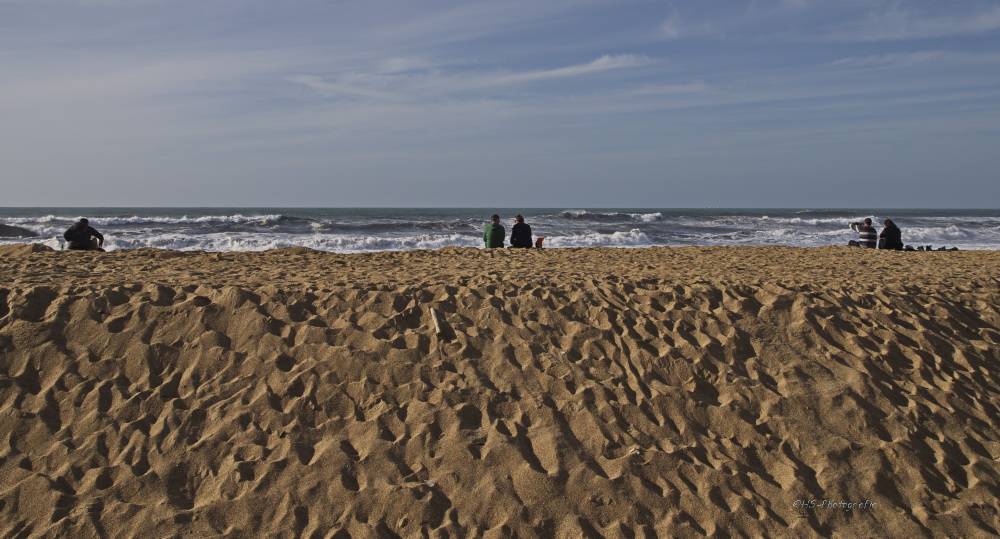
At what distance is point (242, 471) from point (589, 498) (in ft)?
7.65

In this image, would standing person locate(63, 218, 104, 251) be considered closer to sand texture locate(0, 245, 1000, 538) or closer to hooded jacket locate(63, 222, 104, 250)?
hooded jacket locate(63, 222, 104, 250)

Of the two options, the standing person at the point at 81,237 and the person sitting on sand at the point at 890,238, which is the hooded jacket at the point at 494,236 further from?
the person sitting on sand at the point at 890,238

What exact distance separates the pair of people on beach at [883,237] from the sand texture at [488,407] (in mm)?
6545

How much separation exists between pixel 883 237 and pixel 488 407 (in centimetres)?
1126

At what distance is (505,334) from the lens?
231 inches

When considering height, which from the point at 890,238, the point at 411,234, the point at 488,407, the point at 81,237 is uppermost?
the point at 81,237

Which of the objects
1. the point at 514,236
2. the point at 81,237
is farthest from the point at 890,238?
the point at 81,237

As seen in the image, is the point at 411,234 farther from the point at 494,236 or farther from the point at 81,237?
the point at 81,237

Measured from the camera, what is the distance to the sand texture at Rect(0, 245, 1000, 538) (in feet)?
14.1

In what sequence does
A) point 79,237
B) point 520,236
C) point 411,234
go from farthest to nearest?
point 411,234
point 520,236
point 79,237

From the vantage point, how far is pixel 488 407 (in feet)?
16.6

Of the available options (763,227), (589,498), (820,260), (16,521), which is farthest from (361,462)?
(763,227)

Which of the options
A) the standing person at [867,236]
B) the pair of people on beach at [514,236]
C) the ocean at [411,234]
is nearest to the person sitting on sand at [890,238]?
the standing person at [867,236]

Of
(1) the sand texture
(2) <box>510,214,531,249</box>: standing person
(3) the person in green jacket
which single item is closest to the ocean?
(3) the person in green jacket
